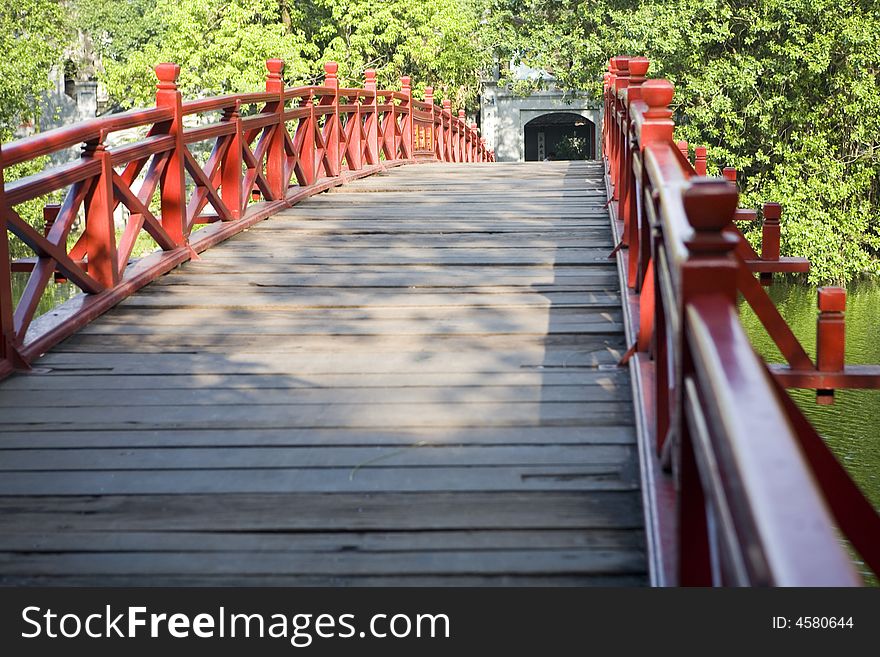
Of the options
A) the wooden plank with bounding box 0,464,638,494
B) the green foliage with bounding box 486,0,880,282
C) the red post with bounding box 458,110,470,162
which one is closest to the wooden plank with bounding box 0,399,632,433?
the wooden plank with bounding box 0,464,638,494

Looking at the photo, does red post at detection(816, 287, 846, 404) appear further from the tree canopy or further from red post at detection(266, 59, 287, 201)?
the tree canopy

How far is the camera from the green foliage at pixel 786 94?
21484 millimetres

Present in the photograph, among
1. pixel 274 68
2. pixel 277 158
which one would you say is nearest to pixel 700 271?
pixel 277 158

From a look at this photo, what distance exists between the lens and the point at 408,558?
285 centimetres

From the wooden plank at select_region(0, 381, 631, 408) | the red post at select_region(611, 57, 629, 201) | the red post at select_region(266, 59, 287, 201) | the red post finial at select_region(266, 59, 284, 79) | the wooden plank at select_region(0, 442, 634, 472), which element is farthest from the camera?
the red post finial at select_region(266, 59, 284, 79)

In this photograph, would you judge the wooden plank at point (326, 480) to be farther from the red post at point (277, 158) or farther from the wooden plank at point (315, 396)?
the red post at point (277, 158)

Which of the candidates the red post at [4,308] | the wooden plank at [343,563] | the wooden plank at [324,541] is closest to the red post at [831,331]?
the wooden plank at [324,541]

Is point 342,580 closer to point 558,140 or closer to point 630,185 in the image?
point 630,185

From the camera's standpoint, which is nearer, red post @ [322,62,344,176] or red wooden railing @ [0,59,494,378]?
red wooden railing @ [0,59,494,378]

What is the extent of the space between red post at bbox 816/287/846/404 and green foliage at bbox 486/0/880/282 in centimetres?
1664

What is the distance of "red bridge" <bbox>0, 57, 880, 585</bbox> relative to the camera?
2.01 meters

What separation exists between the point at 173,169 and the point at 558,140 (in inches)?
1409

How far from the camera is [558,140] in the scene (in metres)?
41.0
